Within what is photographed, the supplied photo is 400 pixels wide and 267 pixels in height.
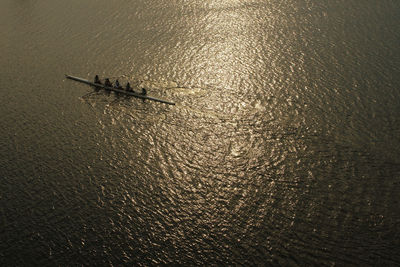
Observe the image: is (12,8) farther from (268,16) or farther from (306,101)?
(306,101)

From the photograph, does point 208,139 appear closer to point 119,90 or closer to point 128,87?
point 128,87

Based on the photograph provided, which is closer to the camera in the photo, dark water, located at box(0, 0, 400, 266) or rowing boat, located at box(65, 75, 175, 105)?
dark water, located at box(0, 0, 400, 266)

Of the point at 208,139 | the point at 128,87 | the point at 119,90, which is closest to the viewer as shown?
the point at 208,139

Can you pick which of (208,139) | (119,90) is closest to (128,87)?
(119,90)

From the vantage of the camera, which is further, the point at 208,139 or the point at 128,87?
the point at 128,87

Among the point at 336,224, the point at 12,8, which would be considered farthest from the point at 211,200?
the point at 12,8

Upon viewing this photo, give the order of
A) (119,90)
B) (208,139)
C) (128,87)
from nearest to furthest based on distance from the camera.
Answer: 1. (208,139)
2. (128,87)
3. (119,90)

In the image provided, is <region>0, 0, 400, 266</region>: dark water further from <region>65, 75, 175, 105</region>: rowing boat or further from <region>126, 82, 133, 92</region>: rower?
<region>126, 82, 133, 92</region>: rower

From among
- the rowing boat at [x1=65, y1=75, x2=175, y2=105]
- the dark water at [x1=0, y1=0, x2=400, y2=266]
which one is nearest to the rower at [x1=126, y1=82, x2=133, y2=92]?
the rowing boat at [x1=65, y1=75, x2=175, y2=105]

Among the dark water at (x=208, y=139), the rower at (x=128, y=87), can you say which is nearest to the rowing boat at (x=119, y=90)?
the rower at (x=128, y=87)
